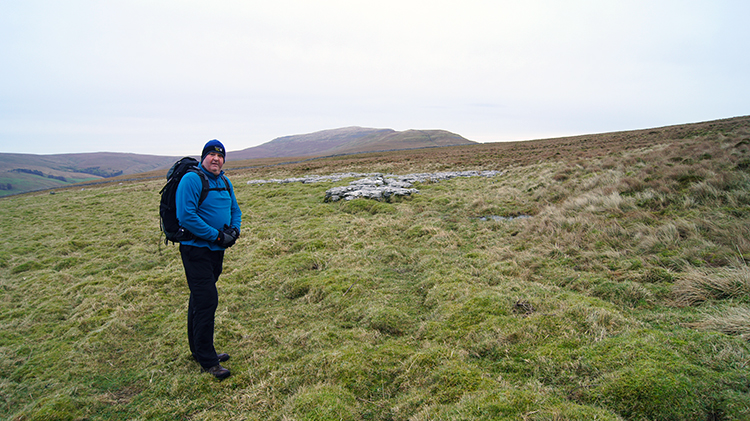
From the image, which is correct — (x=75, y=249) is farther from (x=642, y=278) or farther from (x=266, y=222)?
(x=642, y=278)

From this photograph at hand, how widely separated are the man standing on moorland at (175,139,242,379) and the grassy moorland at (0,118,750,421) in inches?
17.1

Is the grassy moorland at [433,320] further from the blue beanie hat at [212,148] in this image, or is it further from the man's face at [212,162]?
the blue beanie hat at [212,148]

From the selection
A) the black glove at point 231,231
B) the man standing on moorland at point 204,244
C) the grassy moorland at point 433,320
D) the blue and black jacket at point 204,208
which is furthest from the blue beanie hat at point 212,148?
the grassy moorland at point 433,320

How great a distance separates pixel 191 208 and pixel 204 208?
303mm

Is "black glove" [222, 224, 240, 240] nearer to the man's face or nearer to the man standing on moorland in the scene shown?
the man standing on moorland

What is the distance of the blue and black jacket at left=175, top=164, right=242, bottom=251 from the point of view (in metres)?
4.74

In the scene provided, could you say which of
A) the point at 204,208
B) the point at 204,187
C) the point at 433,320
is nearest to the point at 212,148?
the point at 204,187

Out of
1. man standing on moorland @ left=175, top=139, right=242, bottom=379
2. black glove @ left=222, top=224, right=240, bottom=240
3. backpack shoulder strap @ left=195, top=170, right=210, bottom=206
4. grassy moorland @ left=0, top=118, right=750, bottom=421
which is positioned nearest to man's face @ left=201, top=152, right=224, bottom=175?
man standing on moorland @ left=175, top=139, right=242, bottom=379

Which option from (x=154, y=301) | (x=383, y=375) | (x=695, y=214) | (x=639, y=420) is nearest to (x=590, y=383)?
(x=639, y=420)

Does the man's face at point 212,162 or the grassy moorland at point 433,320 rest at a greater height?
the man's face at point 212,162

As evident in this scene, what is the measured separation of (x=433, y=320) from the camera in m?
5.98

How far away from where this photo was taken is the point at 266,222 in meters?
15.6

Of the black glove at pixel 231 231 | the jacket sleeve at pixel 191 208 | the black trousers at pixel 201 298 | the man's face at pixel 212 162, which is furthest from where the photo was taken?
the black glove at pixel 231 231

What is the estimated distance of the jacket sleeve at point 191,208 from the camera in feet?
15.5
